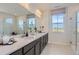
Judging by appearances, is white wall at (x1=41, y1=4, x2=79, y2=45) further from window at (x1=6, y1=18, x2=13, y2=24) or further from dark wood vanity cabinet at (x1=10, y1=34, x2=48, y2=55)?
Result: window at (x1=6, y1=18, x2=13, y2=24)

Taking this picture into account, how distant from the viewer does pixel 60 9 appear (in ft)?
23.4

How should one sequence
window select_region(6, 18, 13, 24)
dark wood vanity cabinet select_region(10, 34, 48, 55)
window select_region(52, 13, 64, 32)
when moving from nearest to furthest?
dark wood vanity cabinet select_region(10, 34, 48, 55) < window select_region(6, 18, 13, 24) < window select_region(52, 13, 64, 32)

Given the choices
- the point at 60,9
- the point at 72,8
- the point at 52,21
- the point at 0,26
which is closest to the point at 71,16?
the point at 72,8

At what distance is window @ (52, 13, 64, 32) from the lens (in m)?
7.27

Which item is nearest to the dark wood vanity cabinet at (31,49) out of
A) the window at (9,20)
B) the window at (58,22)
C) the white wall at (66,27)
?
the window at (9,20)

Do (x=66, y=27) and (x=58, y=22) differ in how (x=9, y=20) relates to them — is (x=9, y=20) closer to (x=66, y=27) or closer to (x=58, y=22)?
(x=66, y=27)

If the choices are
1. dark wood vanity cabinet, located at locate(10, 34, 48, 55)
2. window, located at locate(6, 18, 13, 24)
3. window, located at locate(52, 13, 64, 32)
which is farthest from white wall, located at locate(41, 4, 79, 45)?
window, located at locate(6, 18, 13, 24)

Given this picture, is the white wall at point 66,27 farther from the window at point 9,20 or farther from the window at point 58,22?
the window at point 9,20

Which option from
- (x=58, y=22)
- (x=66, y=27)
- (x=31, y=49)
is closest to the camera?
(x=31, y=49)

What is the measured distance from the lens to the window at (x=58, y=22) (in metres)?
7.27

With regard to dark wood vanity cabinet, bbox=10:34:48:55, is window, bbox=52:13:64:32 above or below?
above

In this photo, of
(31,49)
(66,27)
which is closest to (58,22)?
(66,27)

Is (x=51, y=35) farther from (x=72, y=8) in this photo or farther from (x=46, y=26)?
(x=72, y=8)

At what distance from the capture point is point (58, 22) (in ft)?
24.3
